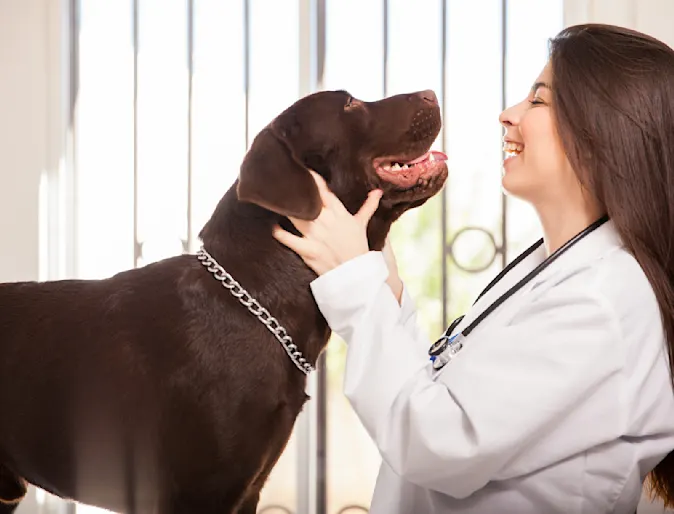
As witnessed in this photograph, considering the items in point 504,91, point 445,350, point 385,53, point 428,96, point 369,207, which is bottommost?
point 445,350

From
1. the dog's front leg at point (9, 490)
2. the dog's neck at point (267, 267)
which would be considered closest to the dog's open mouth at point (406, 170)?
the dog's neck at point (267, 267)

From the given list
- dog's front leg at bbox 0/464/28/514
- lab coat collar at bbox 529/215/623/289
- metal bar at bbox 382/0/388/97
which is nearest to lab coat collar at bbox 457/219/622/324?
lab coat collar at bbox 529/215/623/289

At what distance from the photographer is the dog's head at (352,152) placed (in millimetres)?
1204

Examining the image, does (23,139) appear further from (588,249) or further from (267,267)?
(588,249)

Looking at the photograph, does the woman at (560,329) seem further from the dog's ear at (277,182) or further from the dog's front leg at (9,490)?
the dog's front leg at (9,490)

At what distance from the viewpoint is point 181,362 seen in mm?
1129

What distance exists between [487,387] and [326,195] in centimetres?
44

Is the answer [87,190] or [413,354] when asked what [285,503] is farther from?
[413,354]

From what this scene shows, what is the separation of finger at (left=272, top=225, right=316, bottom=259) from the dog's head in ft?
0.15

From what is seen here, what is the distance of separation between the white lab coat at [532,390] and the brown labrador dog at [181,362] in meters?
0.12

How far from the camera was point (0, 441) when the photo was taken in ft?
3.91

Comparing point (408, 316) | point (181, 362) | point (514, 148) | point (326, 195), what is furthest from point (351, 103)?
point (181, 362)

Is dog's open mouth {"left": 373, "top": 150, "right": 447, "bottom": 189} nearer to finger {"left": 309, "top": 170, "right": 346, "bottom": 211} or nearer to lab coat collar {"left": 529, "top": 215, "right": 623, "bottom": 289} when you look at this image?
finger {"left": 309, "top": 170, "right": 346, "bottom": 211}

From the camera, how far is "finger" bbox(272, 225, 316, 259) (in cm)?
120
